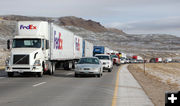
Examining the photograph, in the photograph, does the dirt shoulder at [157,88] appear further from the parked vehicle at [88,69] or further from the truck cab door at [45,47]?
the truck cab door at [45,47]

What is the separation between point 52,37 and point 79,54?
17.3m

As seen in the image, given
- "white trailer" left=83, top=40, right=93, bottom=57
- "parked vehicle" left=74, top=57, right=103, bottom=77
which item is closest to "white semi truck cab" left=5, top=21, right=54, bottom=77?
"parked vehicle" left=74, top=57, right=103, bottom=77

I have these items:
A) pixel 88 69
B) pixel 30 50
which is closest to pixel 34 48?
pixel 30 50

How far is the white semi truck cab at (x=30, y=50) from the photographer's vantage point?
2092cm

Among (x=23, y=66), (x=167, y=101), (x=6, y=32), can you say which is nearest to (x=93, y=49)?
(x=23, y=66)

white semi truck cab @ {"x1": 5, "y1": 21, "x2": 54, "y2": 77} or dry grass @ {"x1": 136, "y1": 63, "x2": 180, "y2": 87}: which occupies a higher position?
white semi truck cab @ {"x1": 5, "y1": 21, "x2": 54, "y2": 77}

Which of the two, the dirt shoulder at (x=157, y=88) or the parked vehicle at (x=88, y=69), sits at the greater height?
the parked vehicle at (x=88, y=69)

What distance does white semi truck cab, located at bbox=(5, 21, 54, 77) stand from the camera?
2092cm

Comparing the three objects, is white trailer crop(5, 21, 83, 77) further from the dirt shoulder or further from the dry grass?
the dry grass

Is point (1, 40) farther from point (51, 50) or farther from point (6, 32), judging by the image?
point (51, 50)

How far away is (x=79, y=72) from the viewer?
2239 cm

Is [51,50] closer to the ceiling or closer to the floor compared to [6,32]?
closer to the floor

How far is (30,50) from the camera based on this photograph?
21203mm

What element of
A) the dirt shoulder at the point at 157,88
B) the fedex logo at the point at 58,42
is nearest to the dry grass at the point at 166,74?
the dirt shoulder at the point at 157,88
